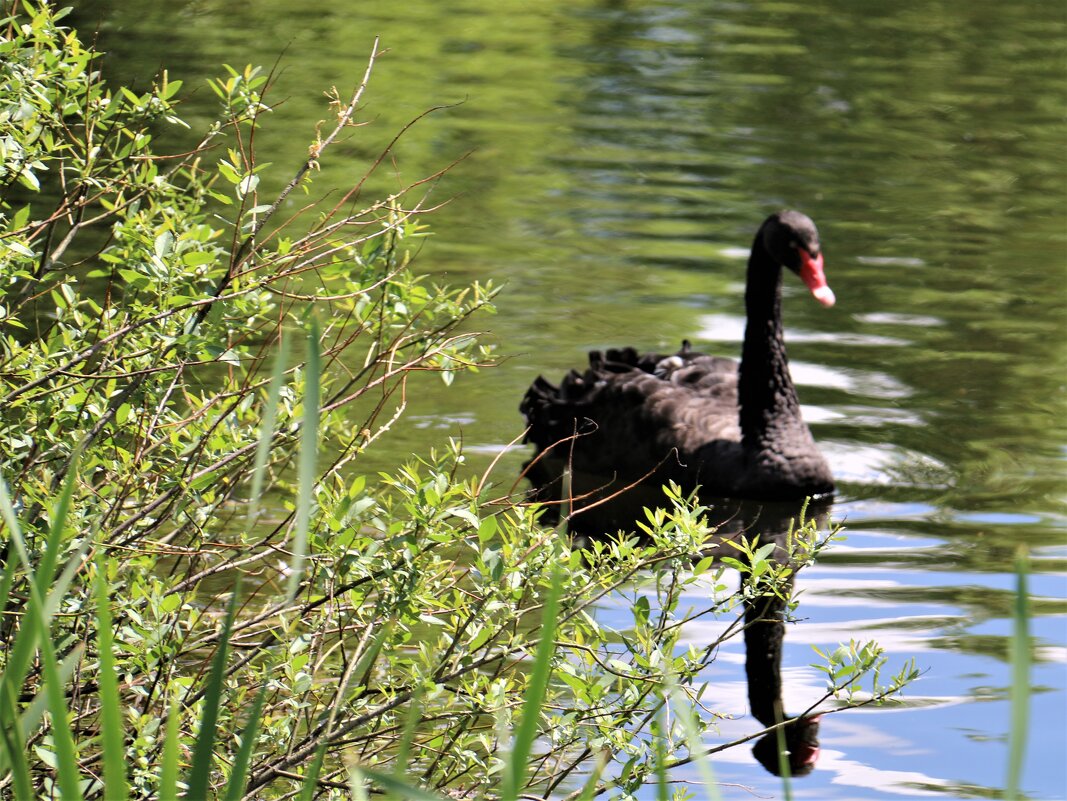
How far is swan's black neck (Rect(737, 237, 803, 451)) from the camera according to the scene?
676cm

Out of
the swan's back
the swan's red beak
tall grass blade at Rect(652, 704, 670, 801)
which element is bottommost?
the swan's back

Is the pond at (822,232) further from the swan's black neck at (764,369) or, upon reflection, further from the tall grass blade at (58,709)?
the tall grass blade at (58,709)

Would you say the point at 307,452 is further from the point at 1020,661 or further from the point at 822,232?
the point at 822,232

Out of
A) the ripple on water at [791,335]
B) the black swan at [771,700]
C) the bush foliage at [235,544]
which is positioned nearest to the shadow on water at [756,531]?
the black swan at [771,700]

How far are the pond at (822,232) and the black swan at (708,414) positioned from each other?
20cm

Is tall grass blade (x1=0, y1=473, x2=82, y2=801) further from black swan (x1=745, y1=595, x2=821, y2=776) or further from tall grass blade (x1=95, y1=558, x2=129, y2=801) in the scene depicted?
black swan (x1=745, y1=595, x2=821, y2=776)

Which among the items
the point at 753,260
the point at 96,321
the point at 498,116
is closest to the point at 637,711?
the point at 96,321

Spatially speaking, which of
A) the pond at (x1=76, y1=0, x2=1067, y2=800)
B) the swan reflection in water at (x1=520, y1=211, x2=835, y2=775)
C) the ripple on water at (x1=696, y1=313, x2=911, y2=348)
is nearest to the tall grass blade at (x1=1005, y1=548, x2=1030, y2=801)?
the pond at (x1=76, y1=0, x2=1067, y2=800)

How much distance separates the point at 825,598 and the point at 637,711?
2.62 meters

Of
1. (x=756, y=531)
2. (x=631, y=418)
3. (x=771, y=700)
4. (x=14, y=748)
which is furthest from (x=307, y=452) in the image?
(x=631, y=418)

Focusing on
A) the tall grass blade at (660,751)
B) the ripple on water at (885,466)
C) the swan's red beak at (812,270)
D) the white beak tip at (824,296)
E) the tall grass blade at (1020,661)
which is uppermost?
the tall grass blade at (1020,661)

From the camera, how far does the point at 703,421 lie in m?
7.06

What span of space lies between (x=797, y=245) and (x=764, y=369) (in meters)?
0.56

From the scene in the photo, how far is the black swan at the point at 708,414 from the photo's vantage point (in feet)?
21.9
